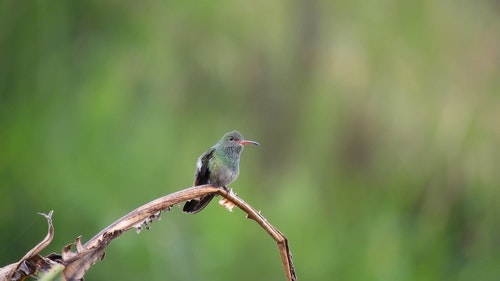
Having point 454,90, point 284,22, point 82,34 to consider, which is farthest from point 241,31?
point 454,90

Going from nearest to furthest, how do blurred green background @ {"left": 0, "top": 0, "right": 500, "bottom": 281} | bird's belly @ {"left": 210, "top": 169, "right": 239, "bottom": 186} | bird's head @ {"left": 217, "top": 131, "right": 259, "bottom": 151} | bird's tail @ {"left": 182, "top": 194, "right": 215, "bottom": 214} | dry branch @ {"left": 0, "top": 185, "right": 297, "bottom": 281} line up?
dry branch @ {"left": 0, "top": 185, "right": 297, "bottom": 281} < bird's tail @ {"left": 182, "top": 194, "right": 215, "bottom": 214} < bird's belly @ {"left": 210, "top": 169, "right": 239, "bottom": 186} < bird's head @ {"left": 217, "top": 131, "right": 259, "bottom": 151} < blurred green background @ {"left": 0, "top": 0, "right": 500, "bottom": 281}

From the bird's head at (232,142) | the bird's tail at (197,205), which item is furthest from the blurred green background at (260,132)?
the bird's tail at (197,205)

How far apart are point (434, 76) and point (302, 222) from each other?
138cm

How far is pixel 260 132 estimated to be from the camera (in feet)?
18.1

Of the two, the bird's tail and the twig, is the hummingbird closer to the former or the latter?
the bird's tail

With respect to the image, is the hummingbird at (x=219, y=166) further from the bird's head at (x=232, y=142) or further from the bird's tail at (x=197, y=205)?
the bird's tail at (x=197, y=205)

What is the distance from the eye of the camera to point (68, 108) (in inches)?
207

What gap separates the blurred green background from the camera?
16.8 feet

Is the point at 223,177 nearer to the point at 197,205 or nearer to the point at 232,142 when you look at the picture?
the point at 232,142

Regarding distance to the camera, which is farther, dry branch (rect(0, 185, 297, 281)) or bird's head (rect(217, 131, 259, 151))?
bird's head (rect(217, 131, 259, 151))

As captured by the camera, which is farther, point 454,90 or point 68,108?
point 454,90

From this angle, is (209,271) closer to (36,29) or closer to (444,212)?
(444,212)

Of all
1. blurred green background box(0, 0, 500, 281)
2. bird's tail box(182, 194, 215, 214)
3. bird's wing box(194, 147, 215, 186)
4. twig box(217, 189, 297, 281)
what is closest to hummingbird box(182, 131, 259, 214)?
bird's wing box(194, 147, 215, 186)

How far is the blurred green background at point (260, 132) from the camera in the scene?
5129 mm
